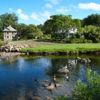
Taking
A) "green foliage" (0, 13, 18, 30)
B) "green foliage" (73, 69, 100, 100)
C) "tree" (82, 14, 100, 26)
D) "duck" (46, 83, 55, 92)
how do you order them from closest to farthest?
"green foliage" (73, 69, 100, 100), "duck" (46, 83, 55, 92), "green foliage" (0, 13, 18, 30), "tree" (82, 14, 100, 26)

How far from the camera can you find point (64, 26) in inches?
4751

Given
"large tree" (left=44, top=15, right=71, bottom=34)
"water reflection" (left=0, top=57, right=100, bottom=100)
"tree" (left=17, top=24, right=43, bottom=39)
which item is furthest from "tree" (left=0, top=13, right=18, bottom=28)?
"water reflection" (left=0, top=57, right=100, bottom=100)

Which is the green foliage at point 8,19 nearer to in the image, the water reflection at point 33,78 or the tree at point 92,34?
the tree at point 92,34

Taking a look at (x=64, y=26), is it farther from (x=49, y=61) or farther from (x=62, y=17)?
(x=49, y=61)

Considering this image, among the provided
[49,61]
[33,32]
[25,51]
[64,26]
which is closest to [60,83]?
[49,61]

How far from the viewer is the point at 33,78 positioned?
4903 cm

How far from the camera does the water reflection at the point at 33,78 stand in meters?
38.0

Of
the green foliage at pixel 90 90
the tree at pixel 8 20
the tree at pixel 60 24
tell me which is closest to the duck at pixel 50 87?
the green foliage at pixel 90 90

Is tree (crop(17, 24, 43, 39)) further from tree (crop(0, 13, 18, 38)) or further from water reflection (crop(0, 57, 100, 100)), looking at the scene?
water reflection (crop(0, 57, 100, 100))

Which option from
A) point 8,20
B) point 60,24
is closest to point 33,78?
point 60,24

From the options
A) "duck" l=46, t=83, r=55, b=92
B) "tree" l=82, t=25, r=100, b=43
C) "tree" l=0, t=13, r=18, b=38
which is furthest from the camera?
"tree" l=0, t=13, r=18, b=38

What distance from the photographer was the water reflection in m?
38.0

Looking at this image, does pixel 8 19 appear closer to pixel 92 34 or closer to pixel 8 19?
pixel 8 19

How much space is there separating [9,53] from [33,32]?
50396mm
